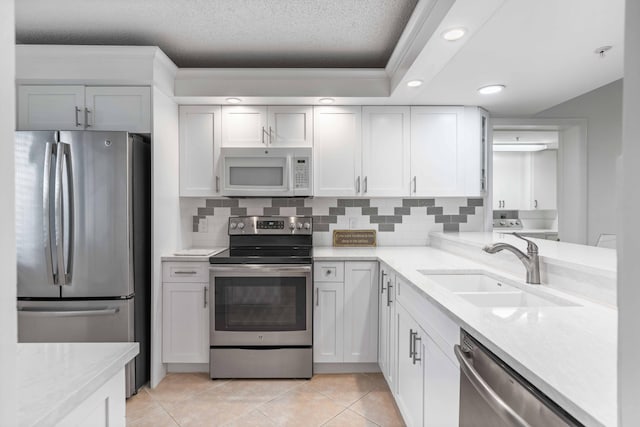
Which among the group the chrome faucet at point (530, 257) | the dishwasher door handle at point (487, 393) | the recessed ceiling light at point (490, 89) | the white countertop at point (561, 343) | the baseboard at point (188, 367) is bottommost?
the baseboard at point (188, 367)

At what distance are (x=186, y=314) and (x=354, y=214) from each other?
1.64m

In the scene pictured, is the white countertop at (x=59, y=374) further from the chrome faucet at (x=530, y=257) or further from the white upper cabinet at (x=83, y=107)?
the white upper cabinet at (x=83, y=107)

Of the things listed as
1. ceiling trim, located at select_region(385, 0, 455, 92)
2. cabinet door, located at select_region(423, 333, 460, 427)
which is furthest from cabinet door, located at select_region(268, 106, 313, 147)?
cabinet door, located at select_region(423, 333, 460, 427)

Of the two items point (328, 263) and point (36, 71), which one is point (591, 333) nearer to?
point (328, 263)

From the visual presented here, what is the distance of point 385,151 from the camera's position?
117 inches

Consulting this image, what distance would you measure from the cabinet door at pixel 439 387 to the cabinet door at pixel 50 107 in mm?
2661

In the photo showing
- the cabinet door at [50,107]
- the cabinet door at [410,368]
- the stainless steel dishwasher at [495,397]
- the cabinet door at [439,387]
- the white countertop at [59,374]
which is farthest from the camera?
the cabinet door at [50,107]

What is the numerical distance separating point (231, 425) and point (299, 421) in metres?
0.39

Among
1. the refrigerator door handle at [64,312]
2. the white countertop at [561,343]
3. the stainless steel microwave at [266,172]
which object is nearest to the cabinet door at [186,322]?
the refrigerator door handle at [64,312]

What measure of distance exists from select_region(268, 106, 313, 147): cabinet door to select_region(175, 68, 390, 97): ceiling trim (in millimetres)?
222

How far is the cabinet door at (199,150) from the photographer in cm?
292

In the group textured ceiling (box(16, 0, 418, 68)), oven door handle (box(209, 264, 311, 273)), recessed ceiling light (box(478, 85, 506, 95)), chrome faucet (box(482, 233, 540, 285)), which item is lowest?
oven door handle (box(209, 264, 311, 273))

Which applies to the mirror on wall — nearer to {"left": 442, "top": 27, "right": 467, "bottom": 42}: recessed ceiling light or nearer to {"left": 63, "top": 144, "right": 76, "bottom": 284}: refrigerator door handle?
{"left": 442, "top": 27, "right": 467, "bottom": 42}: recessed ceiling light

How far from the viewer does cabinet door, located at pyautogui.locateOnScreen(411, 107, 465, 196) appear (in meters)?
2.97
